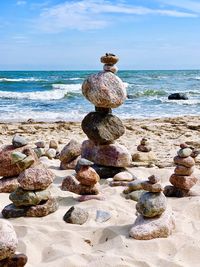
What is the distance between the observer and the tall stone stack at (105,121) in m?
5.64

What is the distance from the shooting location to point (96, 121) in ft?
19.0

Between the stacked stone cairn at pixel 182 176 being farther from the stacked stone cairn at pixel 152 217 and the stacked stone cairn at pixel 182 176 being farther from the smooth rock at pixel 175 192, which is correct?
the stacked stone cairn at pixel 152 217

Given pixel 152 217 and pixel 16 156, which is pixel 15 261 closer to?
pixel 152 217

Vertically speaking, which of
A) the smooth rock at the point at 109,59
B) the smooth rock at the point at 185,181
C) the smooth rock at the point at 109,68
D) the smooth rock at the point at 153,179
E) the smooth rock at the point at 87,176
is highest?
the smooth rock at the point at 109,59

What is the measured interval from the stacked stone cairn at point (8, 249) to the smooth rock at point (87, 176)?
188 centimetres

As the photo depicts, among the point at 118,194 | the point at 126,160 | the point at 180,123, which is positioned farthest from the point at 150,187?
the point at 180,123

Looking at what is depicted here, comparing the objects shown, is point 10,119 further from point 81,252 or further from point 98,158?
point 81,252

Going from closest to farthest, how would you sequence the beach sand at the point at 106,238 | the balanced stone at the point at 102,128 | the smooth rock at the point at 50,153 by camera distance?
the beach sand at the point at 106,238, the balanced stone at the point at 102,128, the smooth rock at the point at 50,153

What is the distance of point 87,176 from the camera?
4.78 m

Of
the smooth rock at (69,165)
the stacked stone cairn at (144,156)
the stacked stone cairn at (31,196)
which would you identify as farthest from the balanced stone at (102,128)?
the stacked stone cairn at (31,196)

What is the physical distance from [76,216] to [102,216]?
0.26 m

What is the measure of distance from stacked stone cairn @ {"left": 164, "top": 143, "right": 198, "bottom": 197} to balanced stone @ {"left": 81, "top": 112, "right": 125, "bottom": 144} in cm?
114

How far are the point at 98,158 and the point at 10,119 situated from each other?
747 centimetres

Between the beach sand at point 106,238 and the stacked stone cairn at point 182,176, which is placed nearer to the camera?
the beach sand at point 106,238
